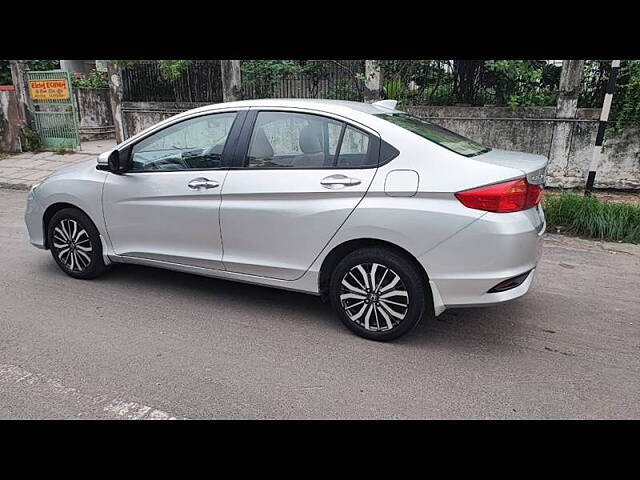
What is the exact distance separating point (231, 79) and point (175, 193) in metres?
6.40

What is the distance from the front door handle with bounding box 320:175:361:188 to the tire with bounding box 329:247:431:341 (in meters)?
0.48

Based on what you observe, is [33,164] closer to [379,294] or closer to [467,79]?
[467,79]

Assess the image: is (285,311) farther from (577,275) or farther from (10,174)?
(10,174)

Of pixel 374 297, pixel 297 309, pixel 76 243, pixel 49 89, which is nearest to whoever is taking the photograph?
pixel 374 297

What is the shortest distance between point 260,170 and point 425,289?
1524mm

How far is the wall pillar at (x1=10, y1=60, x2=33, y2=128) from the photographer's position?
11867 millimetres

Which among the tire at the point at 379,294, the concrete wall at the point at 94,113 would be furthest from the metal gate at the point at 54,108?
the tire at the point at 379,294

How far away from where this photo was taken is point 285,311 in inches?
161

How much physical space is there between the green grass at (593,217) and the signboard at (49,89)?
1086 centimetres

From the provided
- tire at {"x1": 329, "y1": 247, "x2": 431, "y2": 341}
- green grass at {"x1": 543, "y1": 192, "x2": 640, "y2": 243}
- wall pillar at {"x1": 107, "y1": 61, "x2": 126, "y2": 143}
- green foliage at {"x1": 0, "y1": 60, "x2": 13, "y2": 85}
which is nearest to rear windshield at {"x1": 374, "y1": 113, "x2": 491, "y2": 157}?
tire at {"x1": 329, "y1": 247, "x2": 431, "y2": 341}

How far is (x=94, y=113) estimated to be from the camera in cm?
1523

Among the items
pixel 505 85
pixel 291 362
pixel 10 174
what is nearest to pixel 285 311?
pixel 291 362

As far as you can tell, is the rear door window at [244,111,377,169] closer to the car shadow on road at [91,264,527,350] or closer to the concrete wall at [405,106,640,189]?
the car shadow on road at [91,264,527,350]

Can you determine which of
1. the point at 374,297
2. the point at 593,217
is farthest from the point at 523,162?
the point at 593,217
